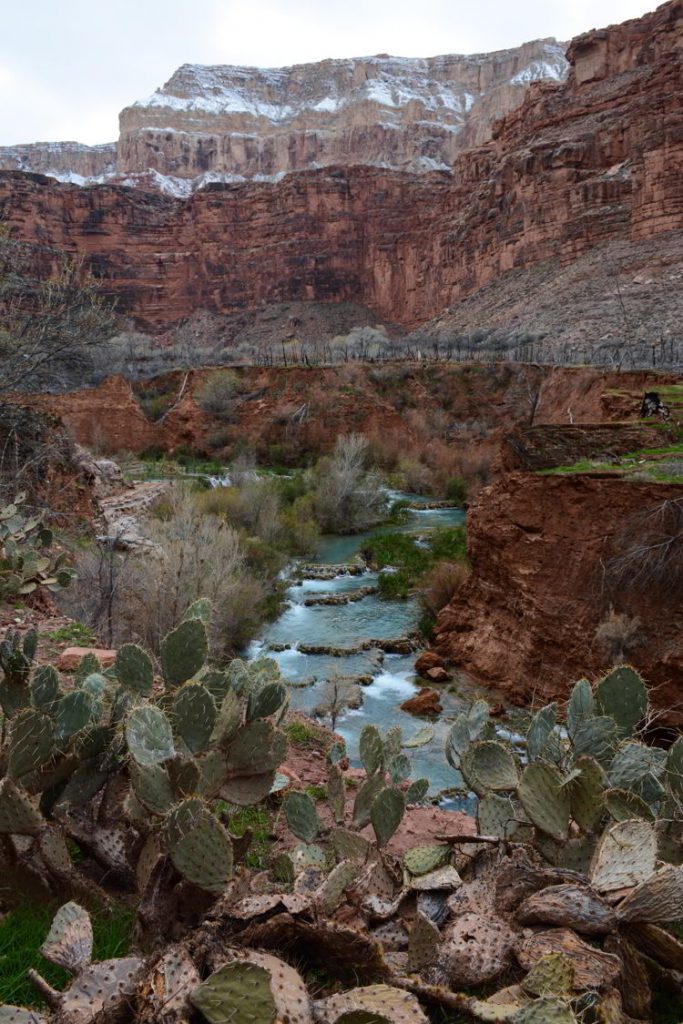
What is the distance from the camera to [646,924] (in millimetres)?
2174

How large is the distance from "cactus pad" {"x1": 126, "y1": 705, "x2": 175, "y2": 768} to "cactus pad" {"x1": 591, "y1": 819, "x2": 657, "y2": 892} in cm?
150

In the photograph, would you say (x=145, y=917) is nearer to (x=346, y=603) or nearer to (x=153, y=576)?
(x=153, y=576)

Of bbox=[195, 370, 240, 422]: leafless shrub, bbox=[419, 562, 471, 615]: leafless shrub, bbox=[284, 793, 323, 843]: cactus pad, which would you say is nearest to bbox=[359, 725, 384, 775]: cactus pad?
bbox=[284, 793, 323, 843]: cactus pad

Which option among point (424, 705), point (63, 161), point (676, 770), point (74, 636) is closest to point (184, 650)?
point (676, 770)

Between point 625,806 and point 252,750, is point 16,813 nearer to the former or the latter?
point 252,750

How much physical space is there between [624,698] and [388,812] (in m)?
1.26

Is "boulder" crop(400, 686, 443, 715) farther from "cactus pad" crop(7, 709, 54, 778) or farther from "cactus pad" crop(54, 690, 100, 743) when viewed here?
"cactus pad" crop(7, 709, 54, 778)

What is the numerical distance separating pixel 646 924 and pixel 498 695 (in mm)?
7439

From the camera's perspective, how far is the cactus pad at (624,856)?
228 cm

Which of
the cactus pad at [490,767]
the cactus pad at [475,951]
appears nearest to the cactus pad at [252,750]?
the cactus pad at [490,767]

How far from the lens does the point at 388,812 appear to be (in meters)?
2.91

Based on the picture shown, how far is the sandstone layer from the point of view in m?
7.91

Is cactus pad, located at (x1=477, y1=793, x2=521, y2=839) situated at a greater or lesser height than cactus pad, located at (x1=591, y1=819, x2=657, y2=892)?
lesser

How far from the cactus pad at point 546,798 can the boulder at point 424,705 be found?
6.55 metres
